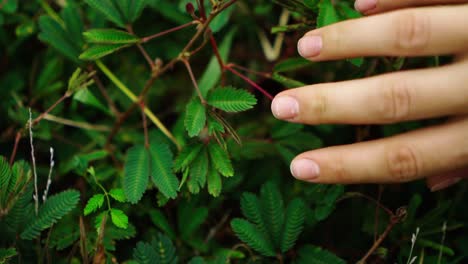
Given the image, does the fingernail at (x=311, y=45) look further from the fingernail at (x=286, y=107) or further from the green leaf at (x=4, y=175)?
the green leaf at (x=4, y=175)

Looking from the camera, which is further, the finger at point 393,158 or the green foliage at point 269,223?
the green foliage at point 269,223

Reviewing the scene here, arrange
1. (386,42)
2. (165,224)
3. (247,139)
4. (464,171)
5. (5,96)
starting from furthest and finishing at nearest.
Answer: (5,96)
(247,139)
(165,224)
(464,171)
(386,42)

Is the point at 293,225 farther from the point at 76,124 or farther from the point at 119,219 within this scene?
the point at 76,124

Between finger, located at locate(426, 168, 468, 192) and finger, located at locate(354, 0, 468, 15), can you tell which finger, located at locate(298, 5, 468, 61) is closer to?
finger, located at locate(354, 0, 468, 15)

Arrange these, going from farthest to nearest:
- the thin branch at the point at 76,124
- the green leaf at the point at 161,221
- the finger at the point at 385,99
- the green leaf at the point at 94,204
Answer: the thin branch at the point at 76,124 < the green leaf at the point at 161,221 < the green leaf at the point at 94,204 < the finger at the point at 385,99

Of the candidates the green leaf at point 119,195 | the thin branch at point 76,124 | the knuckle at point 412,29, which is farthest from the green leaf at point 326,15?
the thin branch at point 76,124

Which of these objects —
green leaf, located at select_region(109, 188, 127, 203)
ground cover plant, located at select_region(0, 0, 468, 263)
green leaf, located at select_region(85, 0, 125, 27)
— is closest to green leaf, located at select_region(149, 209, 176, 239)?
ground cover plant, located at select_region(0, 0, 468, 263)

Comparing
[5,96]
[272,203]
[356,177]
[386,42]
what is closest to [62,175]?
[5,96]

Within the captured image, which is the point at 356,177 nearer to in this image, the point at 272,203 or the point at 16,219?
the point at 272,203
